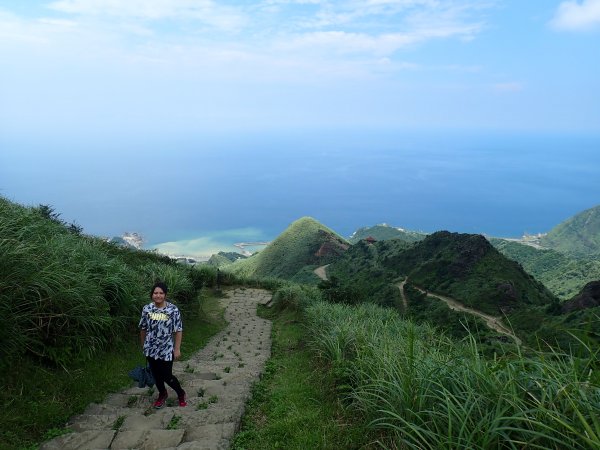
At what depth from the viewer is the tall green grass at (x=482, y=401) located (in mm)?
2273

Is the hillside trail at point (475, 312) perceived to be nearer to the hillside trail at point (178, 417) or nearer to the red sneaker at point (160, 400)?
the hillside trail at point (178, 417)

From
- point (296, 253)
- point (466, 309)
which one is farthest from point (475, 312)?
point (296, 253)

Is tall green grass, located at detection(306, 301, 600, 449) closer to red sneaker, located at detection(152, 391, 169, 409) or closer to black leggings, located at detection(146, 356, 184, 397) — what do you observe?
black leggings, located at detection(146, 356, 184, 397)

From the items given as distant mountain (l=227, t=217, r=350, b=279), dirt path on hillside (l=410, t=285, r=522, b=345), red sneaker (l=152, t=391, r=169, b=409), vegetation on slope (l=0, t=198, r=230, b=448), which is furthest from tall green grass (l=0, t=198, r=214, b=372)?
distant mountain (l=227, t=217, r=350, b=279)

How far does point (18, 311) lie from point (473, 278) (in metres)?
37.3

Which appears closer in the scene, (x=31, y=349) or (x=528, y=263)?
(x=31, y=349)

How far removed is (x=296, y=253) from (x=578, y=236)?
80.3 metres

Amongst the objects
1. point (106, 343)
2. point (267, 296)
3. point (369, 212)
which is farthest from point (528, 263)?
point (369, 212)

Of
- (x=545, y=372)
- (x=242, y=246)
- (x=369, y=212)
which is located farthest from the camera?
(x=369, y=212)

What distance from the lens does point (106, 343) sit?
19.5ft

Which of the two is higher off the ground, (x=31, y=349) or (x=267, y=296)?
(x=31, y=349)

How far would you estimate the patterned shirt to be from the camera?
4.55 meters

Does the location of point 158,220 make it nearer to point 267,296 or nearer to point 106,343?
point 267,296

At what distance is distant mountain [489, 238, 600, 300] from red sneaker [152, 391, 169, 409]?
4797cm
